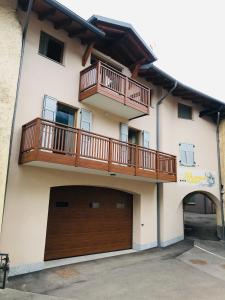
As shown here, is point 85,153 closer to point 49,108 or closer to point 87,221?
point 49,108

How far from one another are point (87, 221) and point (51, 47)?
809 cm

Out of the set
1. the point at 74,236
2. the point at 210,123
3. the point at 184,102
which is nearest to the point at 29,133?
the point at 74,236

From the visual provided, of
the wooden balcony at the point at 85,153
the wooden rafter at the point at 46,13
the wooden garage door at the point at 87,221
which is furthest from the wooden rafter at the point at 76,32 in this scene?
the wooden garage door at the point at 87,221

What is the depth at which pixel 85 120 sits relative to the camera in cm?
1088

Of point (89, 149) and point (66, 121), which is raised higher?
point (66, 121)

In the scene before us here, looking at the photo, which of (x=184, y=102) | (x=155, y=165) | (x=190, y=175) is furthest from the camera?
(x=184, y=102)

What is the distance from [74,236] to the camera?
10.7 metres

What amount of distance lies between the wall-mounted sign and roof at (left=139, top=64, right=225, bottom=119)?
4377 millimetres

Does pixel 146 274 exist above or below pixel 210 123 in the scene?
below

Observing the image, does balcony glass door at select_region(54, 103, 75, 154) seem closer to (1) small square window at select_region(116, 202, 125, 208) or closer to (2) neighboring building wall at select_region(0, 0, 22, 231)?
(2) neighboring building wall at select_region(0, 0, 22, 231)

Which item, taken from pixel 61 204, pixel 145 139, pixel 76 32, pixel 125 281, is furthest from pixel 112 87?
pixel 125 281

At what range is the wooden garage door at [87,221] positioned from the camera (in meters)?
10.2

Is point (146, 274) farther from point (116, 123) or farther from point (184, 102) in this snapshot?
point (184, 102)

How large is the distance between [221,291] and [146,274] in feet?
8.32
